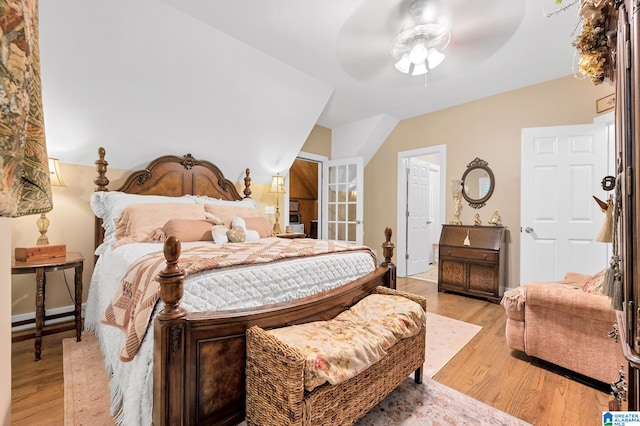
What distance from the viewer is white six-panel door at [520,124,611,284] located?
293 cm

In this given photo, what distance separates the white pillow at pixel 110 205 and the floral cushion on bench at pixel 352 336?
205 centimetres

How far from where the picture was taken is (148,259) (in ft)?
5.03

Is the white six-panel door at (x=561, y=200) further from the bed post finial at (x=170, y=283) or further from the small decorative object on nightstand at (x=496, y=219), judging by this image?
the bed post finial at (x=170, y=283)

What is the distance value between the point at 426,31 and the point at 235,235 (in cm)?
227

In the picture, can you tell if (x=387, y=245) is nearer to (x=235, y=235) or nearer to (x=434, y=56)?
(x=235, y=235)

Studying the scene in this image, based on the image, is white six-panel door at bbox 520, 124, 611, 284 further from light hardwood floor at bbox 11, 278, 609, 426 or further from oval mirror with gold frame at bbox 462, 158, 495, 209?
light hardwood floor at bbox 11, 278, 609, 426

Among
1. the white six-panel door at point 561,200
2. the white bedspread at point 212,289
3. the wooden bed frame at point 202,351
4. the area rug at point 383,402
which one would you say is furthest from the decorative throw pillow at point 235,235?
the white six-panel door at point 561,200

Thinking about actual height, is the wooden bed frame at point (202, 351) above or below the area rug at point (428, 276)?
above

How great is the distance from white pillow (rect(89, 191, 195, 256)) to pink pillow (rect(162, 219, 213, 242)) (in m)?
0.51

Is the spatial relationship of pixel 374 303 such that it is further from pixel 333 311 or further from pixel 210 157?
pixel 210 157

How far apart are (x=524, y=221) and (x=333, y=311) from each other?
2806 millimetres

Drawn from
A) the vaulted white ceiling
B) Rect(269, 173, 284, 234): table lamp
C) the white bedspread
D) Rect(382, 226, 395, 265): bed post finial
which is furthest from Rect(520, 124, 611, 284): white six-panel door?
Rect(269, 173, 284, 234): table lamp

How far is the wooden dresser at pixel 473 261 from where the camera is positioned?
11.3 feet

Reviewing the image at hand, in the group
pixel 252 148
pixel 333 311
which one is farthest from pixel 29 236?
pixel 333 311
